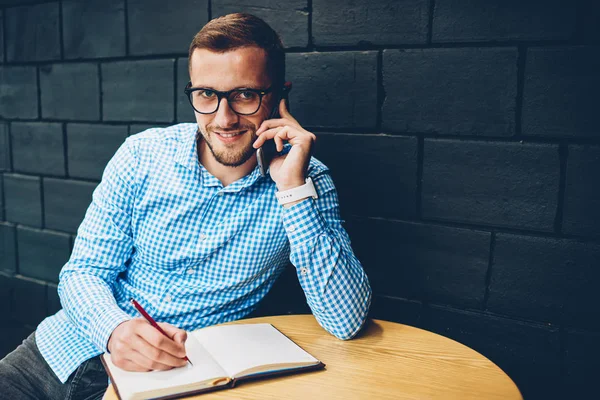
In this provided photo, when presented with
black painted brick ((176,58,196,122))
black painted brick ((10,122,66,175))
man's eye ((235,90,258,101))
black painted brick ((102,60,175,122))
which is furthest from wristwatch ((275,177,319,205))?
black painted brick ((10,122,66,175))

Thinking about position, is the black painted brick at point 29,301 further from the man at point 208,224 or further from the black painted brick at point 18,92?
the man at point 208,224

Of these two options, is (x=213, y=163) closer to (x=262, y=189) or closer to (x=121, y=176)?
(x=262, y=189)

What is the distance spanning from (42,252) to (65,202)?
15.9 inches

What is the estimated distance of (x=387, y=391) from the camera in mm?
1173

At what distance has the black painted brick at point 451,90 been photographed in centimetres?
182

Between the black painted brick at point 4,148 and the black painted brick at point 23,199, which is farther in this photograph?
the black painted brick at point 4,148

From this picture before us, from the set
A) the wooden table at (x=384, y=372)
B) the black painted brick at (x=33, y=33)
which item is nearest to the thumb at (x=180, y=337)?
the wooden table at (x=384, y=372)

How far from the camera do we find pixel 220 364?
1203 millimetres

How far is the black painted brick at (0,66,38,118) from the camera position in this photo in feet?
10.1

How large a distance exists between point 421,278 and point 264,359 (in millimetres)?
1035

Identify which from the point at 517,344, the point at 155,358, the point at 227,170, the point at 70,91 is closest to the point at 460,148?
the point at 517,344

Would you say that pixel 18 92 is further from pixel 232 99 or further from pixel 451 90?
pixel 451 90

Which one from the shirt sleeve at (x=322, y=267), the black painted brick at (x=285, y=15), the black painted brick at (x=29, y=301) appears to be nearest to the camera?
the shirt sleeve at (x=322, y=267)

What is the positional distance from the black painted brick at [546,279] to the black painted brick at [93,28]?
2.18 metres
